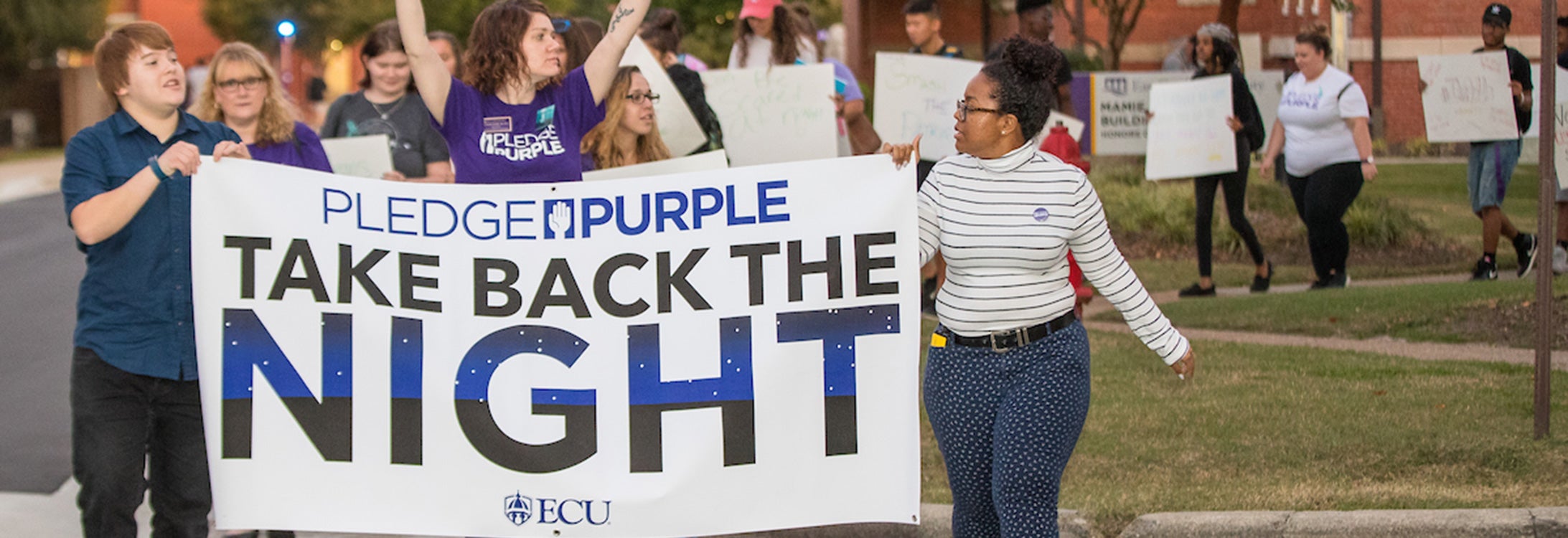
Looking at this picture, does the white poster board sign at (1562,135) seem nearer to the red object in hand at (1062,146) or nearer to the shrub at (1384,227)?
the red object in hand at (1062,146)

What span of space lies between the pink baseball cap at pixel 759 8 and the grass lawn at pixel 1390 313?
129 inches

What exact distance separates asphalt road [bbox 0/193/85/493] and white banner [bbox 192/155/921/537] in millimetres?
2178

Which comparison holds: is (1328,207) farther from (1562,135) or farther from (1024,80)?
(1024,80)

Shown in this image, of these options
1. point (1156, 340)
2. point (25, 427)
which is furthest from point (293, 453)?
point (25, 427)

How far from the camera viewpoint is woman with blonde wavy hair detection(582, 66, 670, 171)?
6168 millimetres

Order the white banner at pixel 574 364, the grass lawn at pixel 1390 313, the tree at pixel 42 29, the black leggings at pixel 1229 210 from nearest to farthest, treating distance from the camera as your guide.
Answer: the white banner at pixel 574 364 → the grass lawn at pixel 1390 313 → the black leggings at pixel 1229 210 → the tree at pixel 42 29

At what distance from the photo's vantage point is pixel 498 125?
16.5 feet

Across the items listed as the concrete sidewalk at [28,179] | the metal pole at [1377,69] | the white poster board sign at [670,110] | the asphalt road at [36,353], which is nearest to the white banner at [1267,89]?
the metal pole at [1377,69]

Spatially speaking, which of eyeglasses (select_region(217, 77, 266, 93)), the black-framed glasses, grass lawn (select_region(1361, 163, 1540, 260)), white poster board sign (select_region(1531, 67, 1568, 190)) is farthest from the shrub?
eyeglasses (select_region(217, 77, 266, 93))

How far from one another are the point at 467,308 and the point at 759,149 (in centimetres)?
374

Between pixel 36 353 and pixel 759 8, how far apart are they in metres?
4.85

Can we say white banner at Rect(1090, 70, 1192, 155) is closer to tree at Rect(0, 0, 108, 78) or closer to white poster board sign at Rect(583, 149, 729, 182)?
white poster board sign at Rect(583, 149, 729, 182)

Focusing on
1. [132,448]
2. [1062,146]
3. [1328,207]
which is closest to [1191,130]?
[1328,207]

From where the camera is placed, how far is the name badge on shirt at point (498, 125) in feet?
16.5
